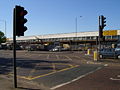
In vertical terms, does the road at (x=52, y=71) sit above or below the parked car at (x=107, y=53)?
below

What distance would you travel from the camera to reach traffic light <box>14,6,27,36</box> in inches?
344

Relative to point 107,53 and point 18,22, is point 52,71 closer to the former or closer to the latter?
point 18,22

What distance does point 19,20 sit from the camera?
8.80m

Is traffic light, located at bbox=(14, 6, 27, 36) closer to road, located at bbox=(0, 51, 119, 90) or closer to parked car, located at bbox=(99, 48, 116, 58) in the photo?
road, located at bbox=(0, 51, 119, 90)

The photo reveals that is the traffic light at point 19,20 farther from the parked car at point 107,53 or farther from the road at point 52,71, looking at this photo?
the parked car at point 107,53

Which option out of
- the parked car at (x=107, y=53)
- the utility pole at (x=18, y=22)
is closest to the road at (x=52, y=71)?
the utility pole at (x=18, y=22)

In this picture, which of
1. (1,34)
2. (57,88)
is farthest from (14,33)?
(1,34)

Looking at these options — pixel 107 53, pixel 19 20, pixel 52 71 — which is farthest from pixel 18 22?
pixel 107 53

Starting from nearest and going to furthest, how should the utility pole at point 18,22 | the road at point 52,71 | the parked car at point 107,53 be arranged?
1. the utility pole at point 18,22
2. the road at point 52,71
3. the parked car at point 107,53

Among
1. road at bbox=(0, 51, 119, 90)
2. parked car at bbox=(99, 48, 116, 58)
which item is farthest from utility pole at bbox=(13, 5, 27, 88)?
parked car at bbox=(99, 48, 116, 58)

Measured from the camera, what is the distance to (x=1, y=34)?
374 feet

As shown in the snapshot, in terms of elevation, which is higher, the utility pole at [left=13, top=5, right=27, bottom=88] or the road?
the utility pole at [left=13, top=5, right=27, bottom=88]

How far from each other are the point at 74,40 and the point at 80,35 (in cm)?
384

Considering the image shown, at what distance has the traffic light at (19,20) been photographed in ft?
28.6
